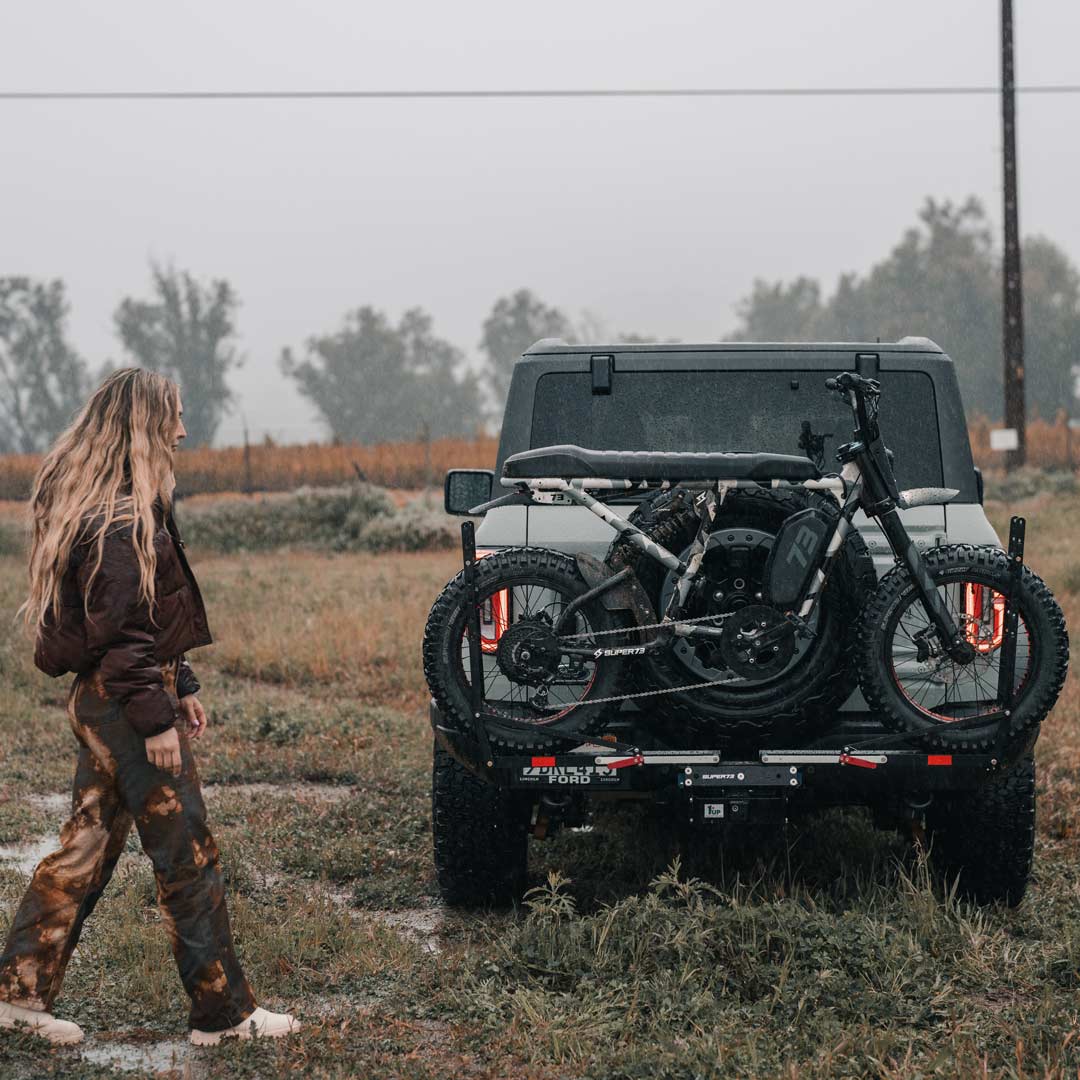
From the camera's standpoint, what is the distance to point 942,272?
274ft

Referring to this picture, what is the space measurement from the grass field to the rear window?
1612mm

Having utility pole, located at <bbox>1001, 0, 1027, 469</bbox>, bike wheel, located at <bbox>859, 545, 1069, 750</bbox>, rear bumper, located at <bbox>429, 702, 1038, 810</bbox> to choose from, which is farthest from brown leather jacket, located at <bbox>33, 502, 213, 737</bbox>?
utility pole, located at <bbox>1001, 0, 1027, 469</bbox>

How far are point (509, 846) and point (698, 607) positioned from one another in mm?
1377

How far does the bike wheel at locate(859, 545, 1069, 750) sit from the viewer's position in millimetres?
4625

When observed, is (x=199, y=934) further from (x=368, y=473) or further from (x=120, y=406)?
(x=368, y=473)

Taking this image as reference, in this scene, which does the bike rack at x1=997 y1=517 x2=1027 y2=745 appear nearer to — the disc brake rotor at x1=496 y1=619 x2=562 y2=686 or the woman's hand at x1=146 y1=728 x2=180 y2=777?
the disc brake rotor at x1=496 y1=619 x2=562 y2=686

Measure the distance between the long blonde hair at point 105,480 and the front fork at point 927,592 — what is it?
2.18 m

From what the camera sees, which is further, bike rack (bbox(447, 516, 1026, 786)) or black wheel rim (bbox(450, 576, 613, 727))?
black wheel rim (bbox(450, 576, 613, 727))

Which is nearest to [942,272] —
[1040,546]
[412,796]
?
[1040,546]

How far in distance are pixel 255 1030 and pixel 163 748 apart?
0.86 meters

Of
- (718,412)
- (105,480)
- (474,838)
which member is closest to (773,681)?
(474,838)

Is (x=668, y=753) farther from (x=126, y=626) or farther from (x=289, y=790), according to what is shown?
(x=289, y=790)

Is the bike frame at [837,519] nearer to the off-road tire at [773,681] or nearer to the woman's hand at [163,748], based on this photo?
the off-road tire at [773,681]

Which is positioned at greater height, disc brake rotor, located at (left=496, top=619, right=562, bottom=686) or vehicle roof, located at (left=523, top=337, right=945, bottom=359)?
vehicle roof, located at (left=523, top=337, right=945, bottom=359)
